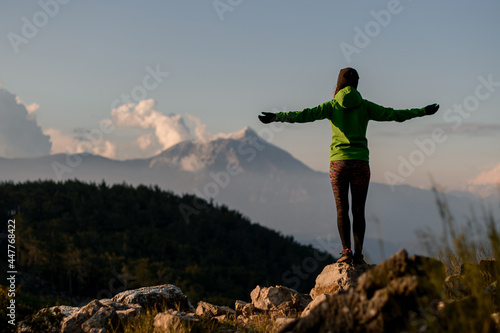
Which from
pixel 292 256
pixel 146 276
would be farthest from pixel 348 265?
pixel 292 256

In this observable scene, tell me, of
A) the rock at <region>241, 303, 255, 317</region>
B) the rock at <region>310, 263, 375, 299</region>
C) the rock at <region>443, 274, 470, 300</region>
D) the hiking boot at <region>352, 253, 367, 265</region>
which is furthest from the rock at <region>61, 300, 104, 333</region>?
the rock at <region>443, 274, 470, 300</region>

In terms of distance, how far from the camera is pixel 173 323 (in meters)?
5.74

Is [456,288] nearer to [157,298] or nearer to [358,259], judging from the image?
[358,259]

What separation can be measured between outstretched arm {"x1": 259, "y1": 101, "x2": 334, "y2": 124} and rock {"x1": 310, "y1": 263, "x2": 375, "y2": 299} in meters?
2.22

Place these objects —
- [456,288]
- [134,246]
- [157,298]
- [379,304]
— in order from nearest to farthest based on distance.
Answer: [379,304] → [456,288] → [157,298] → [134,246]

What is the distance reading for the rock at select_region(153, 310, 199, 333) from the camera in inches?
222

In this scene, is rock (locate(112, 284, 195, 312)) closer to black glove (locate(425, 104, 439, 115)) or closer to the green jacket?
the green jacket

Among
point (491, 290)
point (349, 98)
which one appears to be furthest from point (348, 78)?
point (491, 290)

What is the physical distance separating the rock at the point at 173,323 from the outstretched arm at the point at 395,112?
12.4 ft

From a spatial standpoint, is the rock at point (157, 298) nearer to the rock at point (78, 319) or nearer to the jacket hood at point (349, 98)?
the rock at point (78, 319)

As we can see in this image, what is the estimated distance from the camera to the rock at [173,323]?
5629 millimetres

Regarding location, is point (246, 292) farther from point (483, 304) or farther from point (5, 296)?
point (483, 304)

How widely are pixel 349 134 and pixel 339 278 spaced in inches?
82.6

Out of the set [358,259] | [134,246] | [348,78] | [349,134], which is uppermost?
[134,246]
